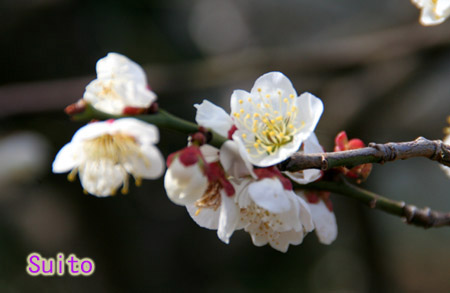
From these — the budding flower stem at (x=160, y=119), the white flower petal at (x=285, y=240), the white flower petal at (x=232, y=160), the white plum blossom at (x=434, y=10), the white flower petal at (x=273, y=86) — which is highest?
the white plum blossom at (x=434, y=10)

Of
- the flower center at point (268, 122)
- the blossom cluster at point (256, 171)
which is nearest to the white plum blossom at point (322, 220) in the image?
the blossom cluster at point (256, 171)

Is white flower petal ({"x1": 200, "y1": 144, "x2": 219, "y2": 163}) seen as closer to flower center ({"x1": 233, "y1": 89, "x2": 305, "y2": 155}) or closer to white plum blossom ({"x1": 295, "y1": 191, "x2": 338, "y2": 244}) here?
flower center ({"x1": 233, "y1": 89, "x2": 305, "y2": 155})

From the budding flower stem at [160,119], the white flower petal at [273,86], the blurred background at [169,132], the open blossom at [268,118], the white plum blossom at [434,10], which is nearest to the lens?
the budding flower stem at [160,119]

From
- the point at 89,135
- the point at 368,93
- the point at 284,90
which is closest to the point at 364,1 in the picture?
the point at 368,93

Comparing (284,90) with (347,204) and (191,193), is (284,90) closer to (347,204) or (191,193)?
(191,193)

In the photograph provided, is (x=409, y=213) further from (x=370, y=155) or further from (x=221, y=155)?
(x=221, y=155)

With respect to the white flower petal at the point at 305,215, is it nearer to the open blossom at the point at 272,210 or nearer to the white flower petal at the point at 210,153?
the open blossom at the point at 272,210

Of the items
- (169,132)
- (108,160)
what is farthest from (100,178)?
(169,132)
